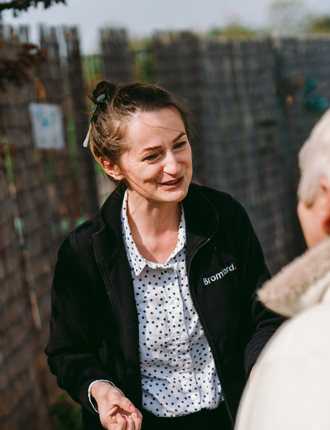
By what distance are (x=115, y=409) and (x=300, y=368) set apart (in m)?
1.08

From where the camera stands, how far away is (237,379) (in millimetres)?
2395

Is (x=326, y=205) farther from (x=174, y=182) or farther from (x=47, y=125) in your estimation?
(x=47, y=125)

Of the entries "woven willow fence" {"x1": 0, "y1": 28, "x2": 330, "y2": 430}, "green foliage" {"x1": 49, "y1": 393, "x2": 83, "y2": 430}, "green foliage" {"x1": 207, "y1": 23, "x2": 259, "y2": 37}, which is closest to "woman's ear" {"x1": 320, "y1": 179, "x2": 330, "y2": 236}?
"woven willow fence" {"x1": 0, "y1": 28, "x2": 330, "y2": 430}

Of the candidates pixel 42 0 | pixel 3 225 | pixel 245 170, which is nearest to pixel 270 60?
pixel 245 170

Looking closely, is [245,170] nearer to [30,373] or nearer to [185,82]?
[185,82]

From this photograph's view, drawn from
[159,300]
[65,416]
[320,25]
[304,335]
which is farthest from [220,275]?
[320,25]

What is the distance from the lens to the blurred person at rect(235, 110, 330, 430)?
118 centimetres

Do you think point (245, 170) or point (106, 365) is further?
point (245, 170)

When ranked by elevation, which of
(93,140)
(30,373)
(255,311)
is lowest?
(30,373)

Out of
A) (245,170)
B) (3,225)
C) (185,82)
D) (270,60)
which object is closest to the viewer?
(3,225)

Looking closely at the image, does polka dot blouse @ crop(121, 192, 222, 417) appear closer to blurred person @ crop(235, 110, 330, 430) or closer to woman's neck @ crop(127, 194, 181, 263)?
woman's neck @ crop(127, 194, 181, 263)

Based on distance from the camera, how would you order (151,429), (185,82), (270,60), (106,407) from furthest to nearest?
(270,60) → (185,82) → (151,429) → (106,407)

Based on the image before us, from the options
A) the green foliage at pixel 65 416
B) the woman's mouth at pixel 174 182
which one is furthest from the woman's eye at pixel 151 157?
the green foliage at pixel 65 416

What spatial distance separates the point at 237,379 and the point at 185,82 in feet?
15.3
